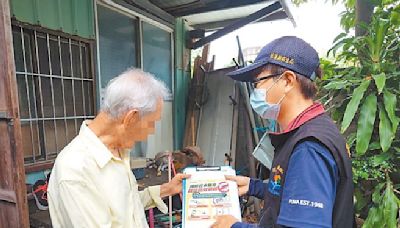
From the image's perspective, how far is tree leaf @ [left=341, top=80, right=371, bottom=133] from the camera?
212cm

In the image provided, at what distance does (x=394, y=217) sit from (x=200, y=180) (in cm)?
157

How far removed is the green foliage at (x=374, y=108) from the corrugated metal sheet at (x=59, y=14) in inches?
98.3

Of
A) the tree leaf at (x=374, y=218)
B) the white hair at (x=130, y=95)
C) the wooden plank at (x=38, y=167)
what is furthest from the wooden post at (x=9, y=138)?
the tree leaf at (x=374, y=218)

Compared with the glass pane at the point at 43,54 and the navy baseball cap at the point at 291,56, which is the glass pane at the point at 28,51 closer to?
the glass pane at the point at 43,54

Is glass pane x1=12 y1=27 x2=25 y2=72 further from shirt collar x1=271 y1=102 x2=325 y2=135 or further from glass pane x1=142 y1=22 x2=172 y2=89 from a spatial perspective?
shirt collar x1=271 y1=102 x2=325 y2=135

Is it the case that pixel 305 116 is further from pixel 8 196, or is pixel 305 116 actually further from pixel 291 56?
pixel 8 196

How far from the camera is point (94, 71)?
2.99 m

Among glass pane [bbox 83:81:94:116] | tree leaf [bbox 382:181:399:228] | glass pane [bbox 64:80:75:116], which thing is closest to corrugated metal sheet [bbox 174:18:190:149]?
glass pane [bbox 83:81:94:116]

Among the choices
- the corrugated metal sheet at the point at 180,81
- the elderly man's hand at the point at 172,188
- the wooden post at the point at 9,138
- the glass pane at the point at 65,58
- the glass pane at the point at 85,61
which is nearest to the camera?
the wooden post at the point at 9,138

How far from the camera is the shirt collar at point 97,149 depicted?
112cm

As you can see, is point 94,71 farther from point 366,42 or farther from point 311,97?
point 366,42

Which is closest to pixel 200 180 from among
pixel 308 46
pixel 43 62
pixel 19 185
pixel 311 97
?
pixel 311 97

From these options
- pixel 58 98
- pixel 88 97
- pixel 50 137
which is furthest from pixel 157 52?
pixel 50 137

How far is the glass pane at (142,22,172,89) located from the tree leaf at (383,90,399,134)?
120 inches
